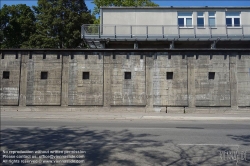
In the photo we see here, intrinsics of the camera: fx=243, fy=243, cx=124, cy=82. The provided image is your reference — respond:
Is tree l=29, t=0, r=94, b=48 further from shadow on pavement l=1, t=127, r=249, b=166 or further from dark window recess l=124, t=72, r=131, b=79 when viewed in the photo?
shadow on pavement l=1, t=127, r=249, b=166

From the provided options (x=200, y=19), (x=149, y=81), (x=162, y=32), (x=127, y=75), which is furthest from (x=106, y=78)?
(x=200, y=19)

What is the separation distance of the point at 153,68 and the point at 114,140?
12296 millimetres

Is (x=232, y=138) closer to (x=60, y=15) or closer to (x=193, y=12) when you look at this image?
(x=193, y=12)

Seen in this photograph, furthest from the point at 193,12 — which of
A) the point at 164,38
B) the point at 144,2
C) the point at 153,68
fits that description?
the point at 144,2

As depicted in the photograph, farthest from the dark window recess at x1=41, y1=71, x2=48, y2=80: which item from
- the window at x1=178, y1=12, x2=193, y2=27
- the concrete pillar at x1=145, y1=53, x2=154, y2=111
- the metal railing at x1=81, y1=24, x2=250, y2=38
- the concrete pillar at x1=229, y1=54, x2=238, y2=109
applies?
the window at x1=178, y1=12, x2=193, y2=27

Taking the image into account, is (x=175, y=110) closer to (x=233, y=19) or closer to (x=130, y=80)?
(x=130, y=80)

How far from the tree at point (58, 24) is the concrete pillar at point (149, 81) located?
63.9ft

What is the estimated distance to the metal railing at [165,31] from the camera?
2564cm

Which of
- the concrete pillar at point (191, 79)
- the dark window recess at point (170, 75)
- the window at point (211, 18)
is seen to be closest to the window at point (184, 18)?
the window at point (211, 18)

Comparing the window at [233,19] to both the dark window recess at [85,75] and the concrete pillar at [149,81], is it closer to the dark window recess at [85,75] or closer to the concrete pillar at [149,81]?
the concrete pillar at [149,81]

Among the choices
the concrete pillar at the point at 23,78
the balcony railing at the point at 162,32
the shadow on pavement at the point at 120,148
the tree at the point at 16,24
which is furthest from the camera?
the tree at the point at 16,24

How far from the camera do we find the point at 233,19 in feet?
88.9

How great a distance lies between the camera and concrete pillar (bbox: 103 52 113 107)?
19459 millimetres

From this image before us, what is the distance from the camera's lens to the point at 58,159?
5812mm
